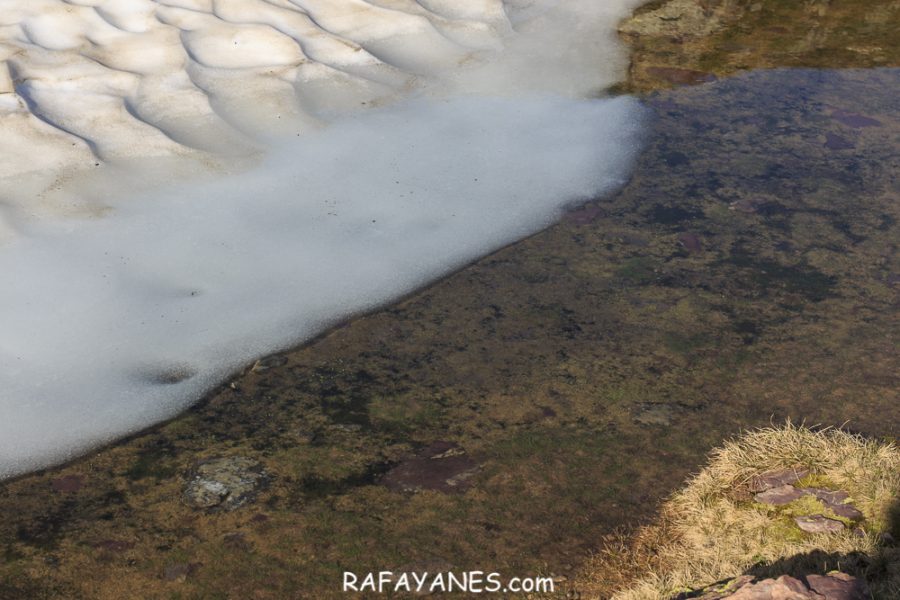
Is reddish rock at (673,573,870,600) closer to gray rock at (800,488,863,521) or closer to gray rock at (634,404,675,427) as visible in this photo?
gray rock at (800,488,863,521)

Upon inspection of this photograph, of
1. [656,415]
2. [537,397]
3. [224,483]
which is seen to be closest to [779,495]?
[656,415]

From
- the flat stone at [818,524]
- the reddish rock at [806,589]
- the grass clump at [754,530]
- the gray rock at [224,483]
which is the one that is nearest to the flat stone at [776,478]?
the grass clump at [754,530]

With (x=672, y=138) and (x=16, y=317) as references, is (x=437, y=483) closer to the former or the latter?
(x=16, y=317)

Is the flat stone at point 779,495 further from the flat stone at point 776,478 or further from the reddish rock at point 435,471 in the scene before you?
the reddish rock at point 435,471

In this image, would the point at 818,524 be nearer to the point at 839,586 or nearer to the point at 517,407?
the point at 839,586

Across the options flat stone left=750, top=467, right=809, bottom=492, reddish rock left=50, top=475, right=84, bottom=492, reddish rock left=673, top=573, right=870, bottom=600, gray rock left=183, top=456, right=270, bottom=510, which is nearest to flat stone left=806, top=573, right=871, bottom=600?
reddish rock left=673, top=573, right=870, bottom=600

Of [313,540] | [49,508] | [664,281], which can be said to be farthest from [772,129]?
[49,508]

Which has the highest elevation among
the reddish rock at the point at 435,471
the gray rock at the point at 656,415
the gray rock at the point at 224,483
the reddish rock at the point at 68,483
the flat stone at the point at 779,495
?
the flat stone at the point at 779,495
